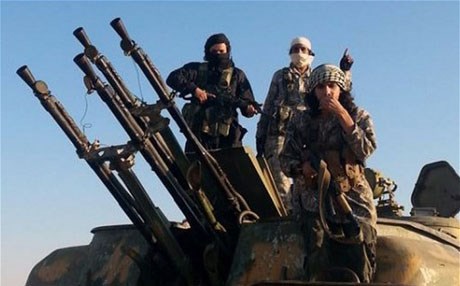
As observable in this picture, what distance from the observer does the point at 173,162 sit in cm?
709

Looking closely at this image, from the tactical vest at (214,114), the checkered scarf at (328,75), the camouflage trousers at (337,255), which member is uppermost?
the checkered scarf at (328,75)

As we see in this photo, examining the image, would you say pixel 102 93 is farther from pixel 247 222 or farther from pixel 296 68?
pixel 296 68

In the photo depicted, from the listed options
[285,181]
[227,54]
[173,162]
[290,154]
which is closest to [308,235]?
[290,154]

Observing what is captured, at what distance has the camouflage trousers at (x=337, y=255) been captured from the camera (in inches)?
235

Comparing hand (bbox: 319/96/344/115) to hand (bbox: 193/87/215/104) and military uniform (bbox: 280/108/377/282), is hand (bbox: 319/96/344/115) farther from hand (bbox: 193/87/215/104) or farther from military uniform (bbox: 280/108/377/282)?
hand (bbox: 193/87/215/104)

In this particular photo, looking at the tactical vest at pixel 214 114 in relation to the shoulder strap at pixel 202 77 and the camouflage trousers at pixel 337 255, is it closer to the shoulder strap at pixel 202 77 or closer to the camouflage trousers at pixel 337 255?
the shoulder strap at pixel 202 77

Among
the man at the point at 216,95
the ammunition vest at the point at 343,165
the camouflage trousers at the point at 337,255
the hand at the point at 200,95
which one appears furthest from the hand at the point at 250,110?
the camouflage trousers at the point at 337,255

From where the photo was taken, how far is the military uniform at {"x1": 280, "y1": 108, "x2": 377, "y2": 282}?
6047 millimetres

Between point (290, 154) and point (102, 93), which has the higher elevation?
point (102, 93)

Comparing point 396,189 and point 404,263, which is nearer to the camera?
point 404,263

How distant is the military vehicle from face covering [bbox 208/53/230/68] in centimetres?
173

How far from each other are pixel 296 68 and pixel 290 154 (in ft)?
10.2

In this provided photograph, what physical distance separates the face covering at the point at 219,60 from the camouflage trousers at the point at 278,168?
94 centimetres

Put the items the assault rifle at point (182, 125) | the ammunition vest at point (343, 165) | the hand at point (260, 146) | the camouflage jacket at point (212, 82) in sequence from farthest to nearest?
the hand at point (260, 146), the camouflage jacket at point (212, 82), the assault rifle at point (182, 125), the ammunition vest at point (343, 165)
